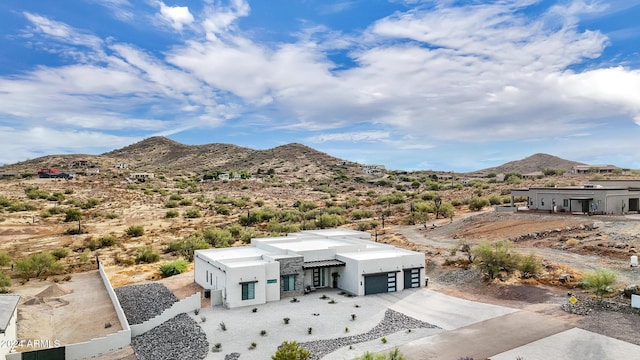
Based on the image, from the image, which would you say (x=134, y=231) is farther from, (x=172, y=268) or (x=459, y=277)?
(x=459, y=277)

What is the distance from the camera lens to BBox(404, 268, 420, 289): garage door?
94.7 feet

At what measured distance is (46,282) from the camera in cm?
3275

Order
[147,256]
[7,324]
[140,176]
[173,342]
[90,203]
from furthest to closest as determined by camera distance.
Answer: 1. [140,176]
2. [90,203]
3. [147,256]
4. [173,342]
5. [7,324]

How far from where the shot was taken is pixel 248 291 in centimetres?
2588

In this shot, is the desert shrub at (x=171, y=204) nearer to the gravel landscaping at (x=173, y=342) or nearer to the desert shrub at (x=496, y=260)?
the gravel landscaping at (x=173, y=342)

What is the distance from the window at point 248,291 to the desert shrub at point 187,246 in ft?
50.8

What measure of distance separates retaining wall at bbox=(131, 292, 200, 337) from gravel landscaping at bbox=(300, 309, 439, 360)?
8.08 meters

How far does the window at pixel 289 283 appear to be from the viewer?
2773 cm

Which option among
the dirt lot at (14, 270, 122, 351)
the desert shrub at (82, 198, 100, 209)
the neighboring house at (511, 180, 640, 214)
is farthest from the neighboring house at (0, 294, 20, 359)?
the neighboring house at (511, 180, 640, 214)

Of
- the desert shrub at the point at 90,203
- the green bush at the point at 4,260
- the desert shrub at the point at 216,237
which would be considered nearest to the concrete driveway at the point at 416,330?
the desert shrub at the point at 216,237

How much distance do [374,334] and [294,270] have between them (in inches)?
334

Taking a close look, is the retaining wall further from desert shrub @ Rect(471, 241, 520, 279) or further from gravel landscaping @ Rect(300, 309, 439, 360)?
desert shrub @ Rect(471, 241, 520, 279)

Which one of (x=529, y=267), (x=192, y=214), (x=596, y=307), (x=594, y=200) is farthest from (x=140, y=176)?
(x=596, y=307)

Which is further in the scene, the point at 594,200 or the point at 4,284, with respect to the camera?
the point at 594,200
